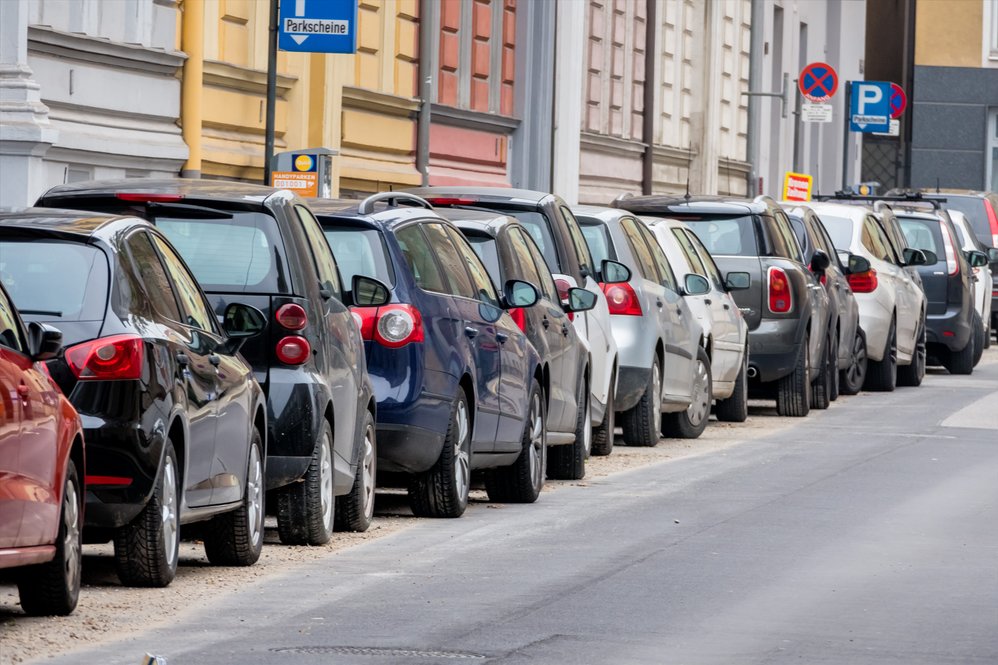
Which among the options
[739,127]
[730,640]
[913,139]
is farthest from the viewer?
[913,139]

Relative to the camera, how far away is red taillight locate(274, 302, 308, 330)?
10625 millimetres

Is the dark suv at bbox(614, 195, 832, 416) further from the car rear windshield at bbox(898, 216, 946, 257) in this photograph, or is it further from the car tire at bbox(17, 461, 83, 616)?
the car tire at bbox(17, 461, 83, 616)

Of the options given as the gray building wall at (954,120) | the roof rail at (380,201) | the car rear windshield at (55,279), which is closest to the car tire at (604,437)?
the roof rail at (380,201)

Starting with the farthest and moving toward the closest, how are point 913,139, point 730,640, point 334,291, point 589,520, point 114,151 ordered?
point 913,139 < point 114,151 < point 589,520 < point 334,291 < point 730,640

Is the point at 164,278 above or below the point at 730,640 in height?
above

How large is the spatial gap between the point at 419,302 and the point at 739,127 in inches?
1390

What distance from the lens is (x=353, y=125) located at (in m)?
26.9

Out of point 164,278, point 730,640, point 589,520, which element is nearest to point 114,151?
point 589,520

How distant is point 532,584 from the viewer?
9859 mm

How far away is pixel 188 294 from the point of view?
389 inches

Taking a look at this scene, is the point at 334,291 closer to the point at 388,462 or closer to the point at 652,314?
the point at 388,462

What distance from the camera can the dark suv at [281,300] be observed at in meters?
10.7

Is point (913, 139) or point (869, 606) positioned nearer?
point (869, 606)

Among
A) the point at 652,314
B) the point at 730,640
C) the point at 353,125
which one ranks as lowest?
the point at 730,640
